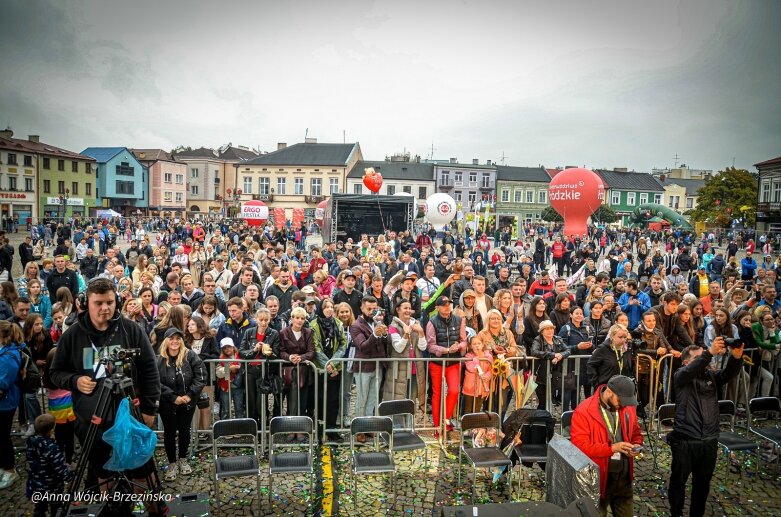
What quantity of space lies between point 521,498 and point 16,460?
17.6 ft

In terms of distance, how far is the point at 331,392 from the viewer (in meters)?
5.91

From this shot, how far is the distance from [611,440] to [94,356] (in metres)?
4.05

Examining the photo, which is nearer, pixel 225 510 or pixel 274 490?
pixel 225 510

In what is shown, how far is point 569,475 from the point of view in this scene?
3408mm

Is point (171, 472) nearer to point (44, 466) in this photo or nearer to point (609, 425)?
point (44, 466)

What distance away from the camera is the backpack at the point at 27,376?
4.73 m

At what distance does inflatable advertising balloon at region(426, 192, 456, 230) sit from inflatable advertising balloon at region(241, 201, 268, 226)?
41.0ft

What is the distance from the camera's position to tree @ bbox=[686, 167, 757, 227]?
50.6m

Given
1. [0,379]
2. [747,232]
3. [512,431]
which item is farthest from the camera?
[747,232]

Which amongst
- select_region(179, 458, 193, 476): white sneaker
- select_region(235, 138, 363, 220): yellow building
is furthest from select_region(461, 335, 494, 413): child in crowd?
select_region(235, 138, 363, 220): yellow building

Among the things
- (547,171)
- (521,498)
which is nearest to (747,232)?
(547,171)

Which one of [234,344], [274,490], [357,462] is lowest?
[274,490]

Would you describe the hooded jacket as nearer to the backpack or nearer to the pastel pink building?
the backpack

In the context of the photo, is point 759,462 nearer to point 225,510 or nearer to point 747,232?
point 225,510
